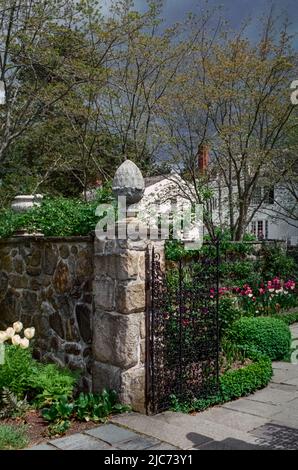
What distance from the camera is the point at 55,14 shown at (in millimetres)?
9398

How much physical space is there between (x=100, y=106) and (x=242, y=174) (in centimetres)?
428

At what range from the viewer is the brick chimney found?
12.8 m

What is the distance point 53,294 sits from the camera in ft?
17.1

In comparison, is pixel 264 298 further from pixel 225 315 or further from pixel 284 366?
pixel 284 366

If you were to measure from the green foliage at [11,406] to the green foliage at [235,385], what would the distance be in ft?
4.48

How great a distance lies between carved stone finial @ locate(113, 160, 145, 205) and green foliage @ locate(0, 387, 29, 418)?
2028mm

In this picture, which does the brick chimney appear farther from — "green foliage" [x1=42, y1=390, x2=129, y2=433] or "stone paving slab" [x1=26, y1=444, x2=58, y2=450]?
"stone paving slab" [x1=26, y1=444, x2=58, y2=450]

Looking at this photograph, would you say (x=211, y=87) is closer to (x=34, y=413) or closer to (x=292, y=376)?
(x=292, y=376)

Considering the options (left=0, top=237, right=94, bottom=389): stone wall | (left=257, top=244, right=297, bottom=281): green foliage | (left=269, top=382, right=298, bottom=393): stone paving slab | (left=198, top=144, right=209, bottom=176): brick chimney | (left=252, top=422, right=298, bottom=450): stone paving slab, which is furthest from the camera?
(left=198, top=144, right=209, bottom=176): brick chimney

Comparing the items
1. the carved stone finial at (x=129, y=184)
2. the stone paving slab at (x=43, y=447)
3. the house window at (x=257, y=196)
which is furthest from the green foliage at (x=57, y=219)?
the house window at (x=257, y=196)

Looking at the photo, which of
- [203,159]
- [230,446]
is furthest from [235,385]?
[203,159]

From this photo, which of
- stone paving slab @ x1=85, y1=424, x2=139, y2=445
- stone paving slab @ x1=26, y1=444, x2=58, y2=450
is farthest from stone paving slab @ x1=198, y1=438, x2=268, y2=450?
stone paving slab @ x1=26, y1=444, x2=58, y2=450

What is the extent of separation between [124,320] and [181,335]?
623 mm

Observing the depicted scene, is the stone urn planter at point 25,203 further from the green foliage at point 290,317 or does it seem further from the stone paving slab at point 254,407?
the green foliage at point 290,317
